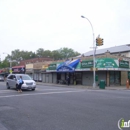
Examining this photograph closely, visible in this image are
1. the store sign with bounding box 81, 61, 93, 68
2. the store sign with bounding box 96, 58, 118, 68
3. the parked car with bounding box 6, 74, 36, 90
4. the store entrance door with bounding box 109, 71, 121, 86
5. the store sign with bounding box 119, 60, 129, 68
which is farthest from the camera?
the store sign with bounding box 81, 61, 93, 68

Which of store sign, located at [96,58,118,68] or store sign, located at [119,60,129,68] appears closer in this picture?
store sign, located at [96,58,118,68]

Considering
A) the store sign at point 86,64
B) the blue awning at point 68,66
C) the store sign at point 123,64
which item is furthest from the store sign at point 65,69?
the store sign at point 123,64

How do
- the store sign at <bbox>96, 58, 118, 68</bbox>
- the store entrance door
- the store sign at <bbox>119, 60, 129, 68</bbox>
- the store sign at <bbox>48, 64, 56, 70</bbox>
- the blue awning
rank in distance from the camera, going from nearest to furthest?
the store sign at <bbox>96, 58, 118, 68</bbox> → the store sign at <bbox>119, 60, 129, 68</bbox> → the store entrance door → the blue awning → the store sign at <bbox>48, 64, 56, 70</bbox>

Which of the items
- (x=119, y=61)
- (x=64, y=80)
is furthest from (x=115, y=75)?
(x=64, y=80)

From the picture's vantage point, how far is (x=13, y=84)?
74.4 ft

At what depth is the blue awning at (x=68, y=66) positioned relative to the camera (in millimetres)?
35562

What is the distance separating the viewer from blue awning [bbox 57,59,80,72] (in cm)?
3556

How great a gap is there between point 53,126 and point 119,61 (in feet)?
87.6

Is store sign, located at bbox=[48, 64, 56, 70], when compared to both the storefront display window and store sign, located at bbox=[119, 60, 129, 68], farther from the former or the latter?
store sign, located at bbox=[119, 60, 129, 68]

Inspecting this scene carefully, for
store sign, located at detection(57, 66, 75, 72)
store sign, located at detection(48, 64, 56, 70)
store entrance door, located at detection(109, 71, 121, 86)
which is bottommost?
store entrance door, located at detection(109, 71, 121, 86)

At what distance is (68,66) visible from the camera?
36.3 metres

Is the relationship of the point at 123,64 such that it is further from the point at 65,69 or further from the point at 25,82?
the point at 25,82

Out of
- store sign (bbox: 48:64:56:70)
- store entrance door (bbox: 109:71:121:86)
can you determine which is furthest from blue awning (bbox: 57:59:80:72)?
store entrance door (bbox: 109:71:121:86)

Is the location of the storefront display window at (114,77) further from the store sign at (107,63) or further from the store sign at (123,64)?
the store sign at (107,63)
